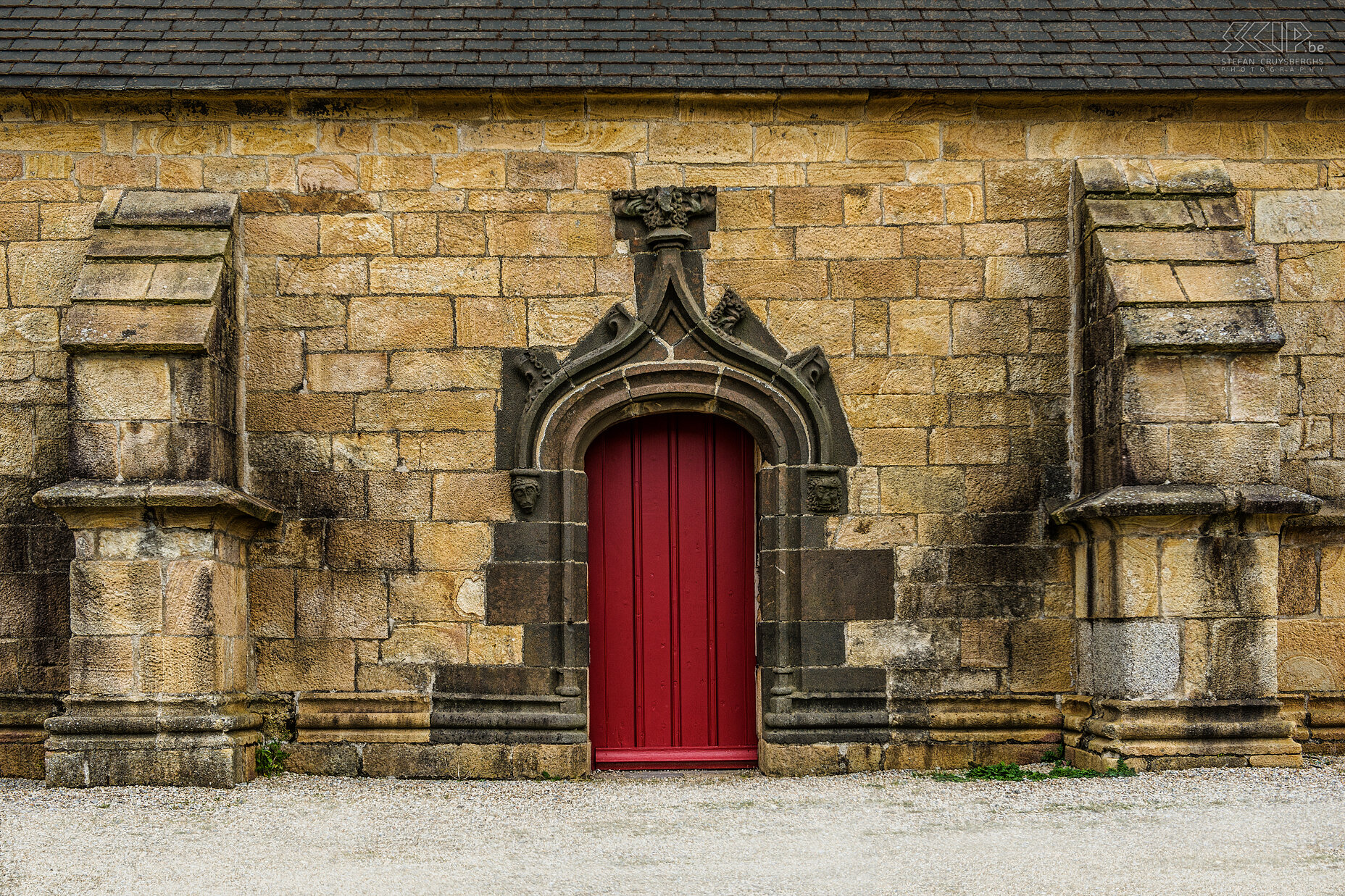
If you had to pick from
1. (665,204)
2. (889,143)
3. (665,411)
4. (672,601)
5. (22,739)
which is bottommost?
(22,739)

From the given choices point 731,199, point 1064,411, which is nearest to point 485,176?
point 731,199

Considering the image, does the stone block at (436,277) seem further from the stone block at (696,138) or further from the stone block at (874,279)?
the stone block at (874,279)

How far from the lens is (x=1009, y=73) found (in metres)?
6.16

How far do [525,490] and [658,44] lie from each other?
2685mm

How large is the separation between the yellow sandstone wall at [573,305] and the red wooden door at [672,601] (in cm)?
60

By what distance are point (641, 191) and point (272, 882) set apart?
3.99 meters

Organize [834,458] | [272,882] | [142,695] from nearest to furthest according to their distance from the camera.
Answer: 1. [272,882]
2. [142,695]
3. [834,458]

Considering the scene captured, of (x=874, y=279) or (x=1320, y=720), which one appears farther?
(x=874, y=279)

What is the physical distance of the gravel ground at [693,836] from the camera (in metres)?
3.95

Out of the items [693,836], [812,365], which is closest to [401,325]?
[812,365]

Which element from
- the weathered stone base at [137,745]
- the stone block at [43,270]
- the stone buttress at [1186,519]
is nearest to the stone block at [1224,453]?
the stone buttress at [1186,519]

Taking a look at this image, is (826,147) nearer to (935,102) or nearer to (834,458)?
(935,102)

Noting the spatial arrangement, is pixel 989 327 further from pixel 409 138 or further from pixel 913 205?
pixel 409 138

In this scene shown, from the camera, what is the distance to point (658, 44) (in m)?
6.31
